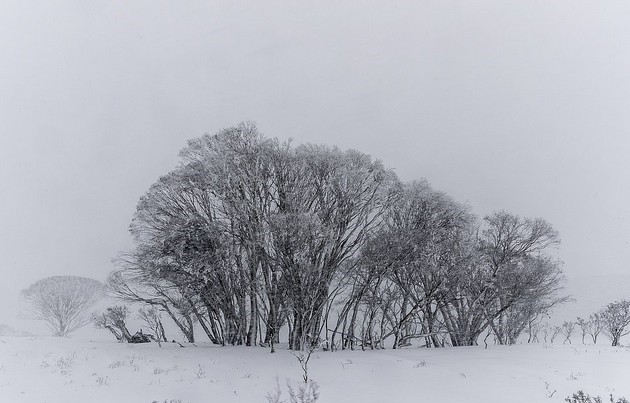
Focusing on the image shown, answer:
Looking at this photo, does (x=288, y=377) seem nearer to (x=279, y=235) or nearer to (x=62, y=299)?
(x=279, y=235)

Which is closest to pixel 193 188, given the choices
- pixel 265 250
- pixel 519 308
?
pixel 265 250

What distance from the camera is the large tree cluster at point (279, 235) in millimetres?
20391

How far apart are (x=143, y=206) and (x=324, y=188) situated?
32.4 ft

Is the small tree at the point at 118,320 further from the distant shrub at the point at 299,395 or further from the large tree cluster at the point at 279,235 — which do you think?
the distant shrub at the point at 299,395

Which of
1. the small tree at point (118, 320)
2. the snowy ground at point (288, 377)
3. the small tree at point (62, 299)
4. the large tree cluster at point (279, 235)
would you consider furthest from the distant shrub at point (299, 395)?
the small tree at point (62, 299)

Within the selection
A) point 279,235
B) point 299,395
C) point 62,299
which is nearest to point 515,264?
point 279,235

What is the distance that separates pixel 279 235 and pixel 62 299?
3378 centimetres

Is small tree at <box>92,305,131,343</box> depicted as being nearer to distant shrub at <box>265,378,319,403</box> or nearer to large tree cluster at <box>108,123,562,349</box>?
large tree cluster at <box>108,123,562,349</box>

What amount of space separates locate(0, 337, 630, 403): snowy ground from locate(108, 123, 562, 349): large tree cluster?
4.51 metres

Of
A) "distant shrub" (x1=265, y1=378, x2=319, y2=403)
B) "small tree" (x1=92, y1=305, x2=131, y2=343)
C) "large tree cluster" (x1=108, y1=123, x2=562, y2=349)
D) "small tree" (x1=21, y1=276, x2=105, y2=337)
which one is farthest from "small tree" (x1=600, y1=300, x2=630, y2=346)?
"small tree" (x1=21, y1=276, x2=105, y2=337)

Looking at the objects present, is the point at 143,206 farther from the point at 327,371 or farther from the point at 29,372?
the point at 327,371

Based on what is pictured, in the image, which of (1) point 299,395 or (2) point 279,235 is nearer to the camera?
(1) point 299,395

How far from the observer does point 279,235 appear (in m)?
19.0

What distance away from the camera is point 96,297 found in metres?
43.2
